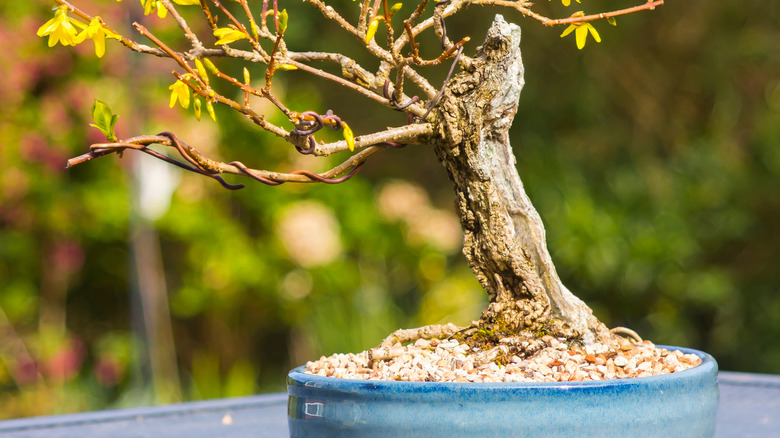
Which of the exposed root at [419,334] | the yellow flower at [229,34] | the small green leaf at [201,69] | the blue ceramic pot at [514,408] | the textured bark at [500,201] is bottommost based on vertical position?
the blue ceramic pot at [514,408]

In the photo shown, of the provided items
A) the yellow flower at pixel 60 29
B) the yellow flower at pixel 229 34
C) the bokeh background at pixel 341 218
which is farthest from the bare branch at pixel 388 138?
the bokeh background at pixel 341 218

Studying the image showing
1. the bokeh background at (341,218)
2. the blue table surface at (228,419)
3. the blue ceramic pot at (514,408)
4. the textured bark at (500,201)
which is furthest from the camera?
the bokeh background at (341,218)

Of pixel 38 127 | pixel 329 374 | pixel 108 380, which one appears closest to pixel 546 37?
pixel 38 127

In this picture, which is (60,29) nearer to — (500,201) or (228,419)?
(500,201)

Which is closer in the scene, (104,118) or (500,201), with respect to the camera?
(104,118)

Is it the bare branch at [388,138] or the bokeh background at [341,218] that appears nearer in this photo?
the bare branch at [388,138]

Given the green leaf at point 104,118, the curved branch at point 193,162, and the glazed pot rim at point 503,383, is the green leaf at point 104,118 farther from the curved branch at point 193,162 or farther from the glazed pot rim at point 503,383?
the glazed pot rim at point 503,383

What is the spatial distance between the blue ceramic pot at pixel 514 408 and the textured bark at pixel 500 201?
0.52 ft

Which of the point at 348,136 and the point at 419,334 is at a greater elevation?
the point at 348,136

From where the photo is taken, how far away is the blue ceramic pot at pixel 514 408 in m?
0.63

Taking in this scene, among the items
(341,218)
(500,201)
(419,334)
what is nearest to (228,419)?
(419,334)

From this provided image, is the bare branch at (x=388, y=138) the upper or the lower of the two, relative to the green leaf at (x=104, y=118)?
lower

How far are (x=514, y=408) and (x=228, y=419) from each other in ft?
2.54

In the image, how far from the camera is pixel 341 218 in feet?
11.4
